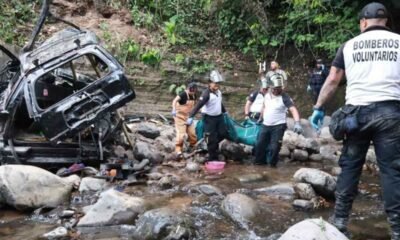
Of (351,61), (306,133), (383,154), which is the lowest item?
(306,133)

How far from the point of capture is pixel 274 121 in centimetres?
825

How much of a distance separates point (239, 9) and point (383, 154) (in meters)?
11.6

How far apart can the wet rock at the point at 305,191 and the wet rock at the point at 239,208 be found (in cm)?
75

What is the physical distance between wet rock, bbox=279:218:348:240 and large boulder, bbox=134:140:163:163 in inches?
184

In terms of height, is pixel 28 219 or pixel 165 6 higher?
pixel 165 6

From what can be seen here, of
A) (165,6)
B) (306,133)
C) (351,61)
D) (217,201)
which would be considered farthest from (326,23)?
(351,61)

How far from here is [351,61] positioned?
13.2 ft

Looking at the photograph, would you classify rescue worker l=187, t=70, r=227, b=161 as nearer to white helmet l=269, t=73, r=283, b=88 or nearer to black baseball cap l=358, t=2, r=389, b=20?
white helmet l=269, t=73, r=283, b=88

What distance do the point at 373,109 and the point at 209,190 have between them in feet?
10.3

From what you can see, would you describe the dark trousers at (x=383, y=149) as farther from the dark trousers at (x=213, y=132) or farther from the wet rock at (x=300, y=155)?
the wet rock at (x=300, y=155)

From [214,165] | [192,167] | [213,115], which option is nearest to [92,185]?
[192,167]

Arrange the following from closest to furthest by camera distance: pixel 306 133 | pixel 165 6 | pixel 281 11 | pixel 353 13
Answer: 1. pixel 306 133
2. pixel 353 13
3. pixel 281 11
4. pixel 165 6

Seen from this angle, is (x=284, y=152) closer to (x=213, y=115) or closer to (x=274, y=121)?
(x=274, y=121)

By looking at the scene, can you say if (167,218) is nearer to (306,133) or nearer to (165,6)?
(306,133)
